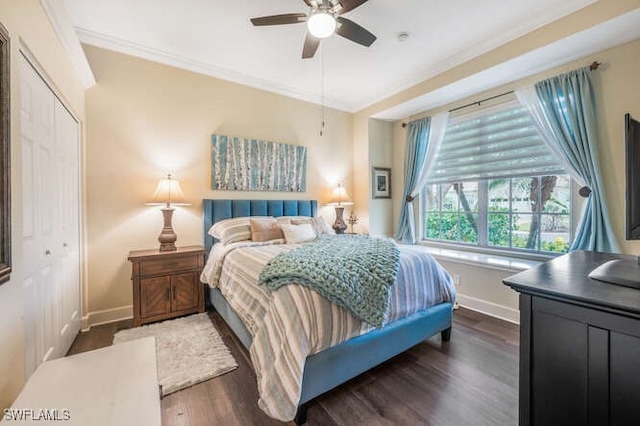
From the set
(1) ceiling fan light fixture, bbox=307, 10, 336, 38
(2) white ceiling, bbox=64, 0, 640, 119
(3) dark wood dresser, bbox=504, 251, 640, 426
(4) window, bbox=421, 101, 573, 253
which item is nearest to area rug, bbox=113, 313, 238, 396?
(3) dark wood dresser, bbox=504, 251, 640, 426

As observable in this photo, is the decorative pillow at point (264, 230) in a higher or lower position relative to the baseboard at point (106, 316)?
higher

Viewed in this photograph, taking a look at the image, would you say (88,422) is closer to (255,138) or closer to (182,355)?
(182,355)

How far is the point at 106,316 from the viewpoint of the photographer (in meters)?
2.75

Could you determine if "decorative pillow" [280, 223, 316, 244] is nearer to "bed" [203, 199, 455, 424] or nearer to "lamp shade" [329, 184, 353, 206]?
"bed" [203, 199, 455, 424]

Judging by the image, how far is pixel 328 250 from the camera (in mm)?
2160

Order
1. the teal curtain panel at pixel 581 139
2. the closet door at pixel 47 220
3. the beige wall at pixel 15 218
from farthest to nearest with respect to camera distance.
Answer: the teal curtain panel at pixel 581 139, the closet door at pixel 47 220, the beige wall at pixel 15 218

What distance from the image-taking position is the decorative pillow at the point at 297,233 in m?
2.93

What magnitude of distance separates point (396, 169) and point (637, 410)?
390cm

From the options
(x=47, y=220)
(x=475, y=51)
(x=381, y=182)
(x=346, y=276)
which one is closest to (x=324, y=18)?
(x=346, y=276)

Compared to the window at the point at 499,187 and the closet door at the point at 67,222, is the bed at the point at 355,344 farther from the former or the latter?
the window at the point at 499,187

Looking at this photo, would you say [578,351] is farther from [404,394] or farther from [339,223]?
[339,223]

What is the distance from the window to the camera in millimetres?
2861

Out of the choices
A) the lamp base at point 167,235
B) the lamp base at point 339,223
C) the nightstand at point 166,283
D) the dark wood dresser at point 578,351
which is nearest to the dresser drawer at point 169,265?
the nightstand at point 166,283

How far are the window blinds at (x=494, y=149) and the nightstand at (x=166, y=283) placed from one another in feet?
11.2
